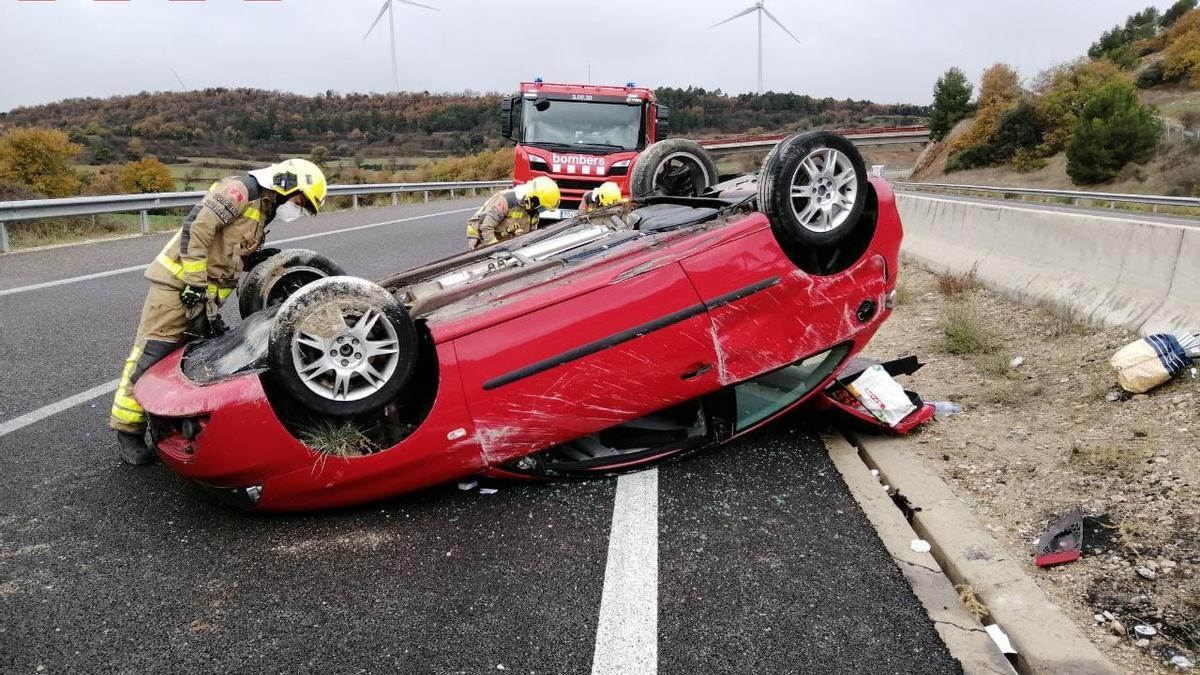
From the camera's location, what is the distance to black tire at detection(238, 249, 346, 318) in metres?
4.64

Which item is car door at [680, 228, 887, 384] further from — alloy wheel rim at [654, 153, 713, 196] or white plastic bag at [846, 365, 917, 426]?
alloy wheel rim at [654, 153, 713, 196]

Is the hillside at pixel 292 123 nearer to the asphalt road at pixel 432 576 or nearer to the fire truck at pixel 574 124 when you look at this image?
the fire truck at pixel 574 124

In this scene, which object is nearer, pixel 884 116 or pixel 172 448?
pixel 172 448

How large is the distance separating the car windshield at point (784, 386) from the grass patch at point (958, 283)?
3.57m

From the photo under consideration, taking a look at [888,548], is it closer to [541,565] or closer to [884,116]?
[541,565]

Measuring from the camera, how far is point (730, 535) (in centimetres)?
324

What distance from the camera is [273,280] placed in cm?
464

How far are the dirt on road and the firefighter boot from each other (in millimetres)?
3817

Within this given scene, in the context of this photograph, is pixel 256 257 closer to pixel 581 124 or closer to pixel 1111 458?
pixel 1111 458

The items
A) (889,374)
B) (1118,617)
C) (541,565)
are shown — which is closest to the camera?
(1118,617)

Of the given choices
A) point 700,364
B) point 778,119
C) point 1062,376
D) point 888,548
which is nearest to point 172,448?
point 700,364

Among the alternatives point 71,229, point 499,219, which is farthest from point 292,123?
point 499,219

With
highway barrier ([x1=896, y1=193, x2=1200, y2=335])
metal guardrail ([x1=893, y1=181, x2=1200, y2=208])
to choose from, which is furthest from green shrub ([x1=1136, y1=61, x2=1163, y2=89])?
highway barrier ([x1=896, y1=193, x2=1200, y2=335])

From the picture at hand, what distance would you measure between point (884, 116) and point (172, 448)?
91.9 metres
